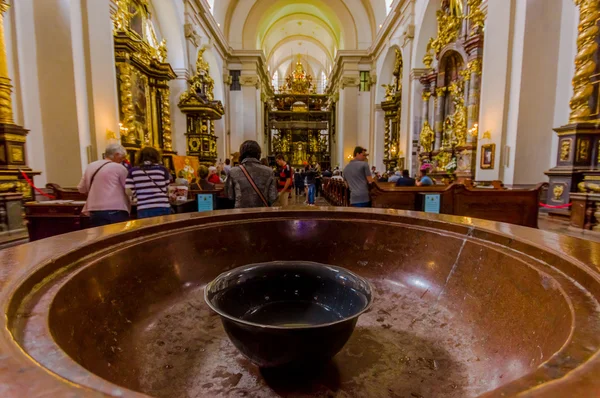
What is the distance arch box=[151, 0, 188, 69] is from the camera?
9914 millimetres

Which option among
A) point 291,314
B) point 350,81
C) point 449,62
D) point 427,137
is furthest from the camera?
point 350,81

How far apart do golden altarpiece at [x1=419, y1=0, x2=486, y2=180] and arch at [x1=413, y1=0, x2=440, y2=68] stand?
37cm

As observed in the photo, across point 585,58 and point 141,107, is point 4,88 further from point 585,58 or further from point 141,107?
point 585,58

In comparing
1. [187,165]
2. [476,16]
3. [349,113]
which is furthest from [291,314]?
[349,113]

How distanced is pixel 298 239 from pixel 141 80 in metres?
9.16

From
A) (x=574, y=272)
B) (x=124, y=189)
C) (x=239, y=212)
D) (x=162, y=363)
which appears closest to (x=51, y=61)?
(x=124, y=189)

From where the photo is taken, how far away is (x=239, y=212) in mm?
1997

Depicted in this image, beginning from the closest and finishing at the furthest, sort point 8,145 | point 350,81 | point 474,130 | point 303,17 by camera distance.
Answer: point 8,145 < point 474,130 < point 350,81 < point 303,17

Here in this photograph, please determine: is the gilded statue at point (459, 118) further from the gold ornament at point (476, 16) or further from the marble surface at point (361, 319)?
the marble surface at point (361, 319)

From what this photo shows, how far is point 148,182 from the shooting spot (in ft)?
9.48

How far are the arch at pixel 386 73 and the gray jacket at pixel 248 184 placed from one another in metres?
13.5

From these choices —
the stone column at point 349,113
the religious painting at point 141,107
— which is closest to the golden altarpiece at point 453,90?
the stone column at point 349,113

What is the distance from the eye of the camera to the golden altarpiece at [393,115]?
14.1 metres

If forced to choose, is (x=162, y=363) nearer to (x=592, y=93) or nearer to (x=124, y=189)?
(x=124, y=189)
